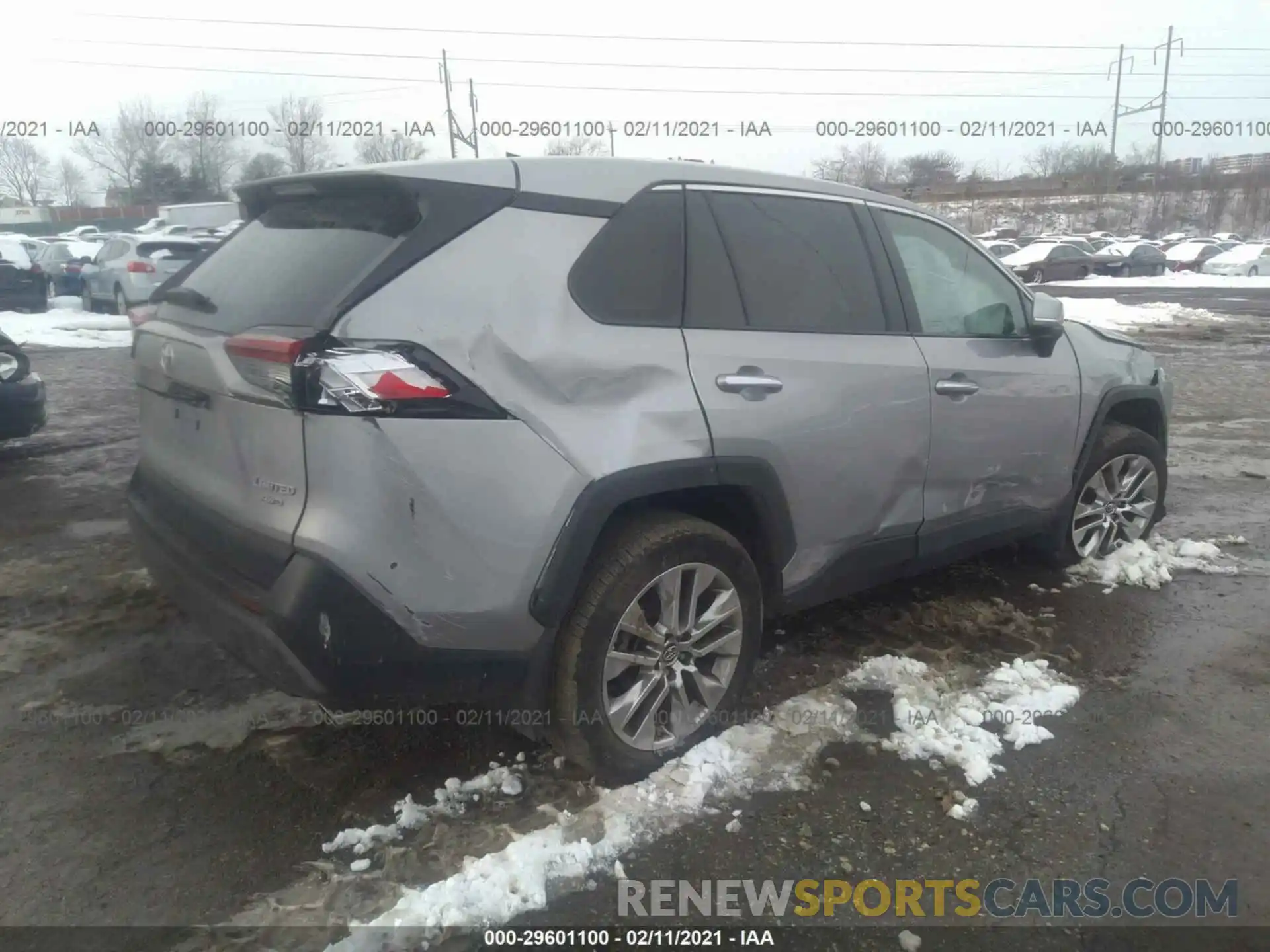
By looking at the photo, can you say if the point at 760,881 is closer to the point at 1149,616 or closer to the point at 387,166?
the point at 387,166

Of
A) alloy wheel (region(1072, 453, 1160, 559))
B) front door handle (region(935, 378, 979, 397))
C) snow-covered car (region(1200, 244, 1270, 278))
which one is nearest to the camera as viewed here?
front door handle (region(935, 378, 979, 397))

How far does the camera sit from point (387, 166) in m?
2.60

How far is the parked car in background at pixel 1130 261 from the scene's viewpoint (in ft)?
103

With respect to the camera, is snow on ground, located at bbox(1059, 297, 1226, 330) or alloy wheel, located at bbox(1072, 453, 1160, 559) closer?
alloy wheel, located at bbox(1072, 453, 1160, 559)

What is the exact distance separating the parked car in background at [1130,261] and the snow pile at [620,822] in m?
32.8

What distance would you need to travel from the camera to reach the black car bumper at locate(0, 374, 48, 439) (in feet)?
20.6

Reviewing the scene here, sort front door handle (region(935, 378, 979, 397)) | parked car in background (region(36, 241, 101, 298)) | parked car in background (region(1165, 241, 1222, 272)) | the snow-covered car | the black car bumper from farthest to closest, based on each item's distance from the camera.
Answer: parked car in background (region(1165, 241, 1222, 272)) → the snow-covered car → parked car in background (region(36, 241, 101, 298)) → the black car bumper → front door handle (region(935, 378, 979, 397))

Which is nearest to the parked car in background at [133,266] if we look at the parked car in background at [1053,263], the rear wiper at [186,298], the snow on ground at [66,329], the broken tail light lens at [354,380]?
the snow on ground at [66,329]

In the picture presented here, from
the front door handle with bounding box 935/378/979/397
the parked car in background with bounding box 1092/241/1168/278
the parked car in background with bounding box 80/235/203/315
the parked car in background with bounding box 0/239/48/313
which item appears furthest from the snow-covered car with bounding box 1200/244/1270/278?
the parked car in background with bounding box 0/239/48/313

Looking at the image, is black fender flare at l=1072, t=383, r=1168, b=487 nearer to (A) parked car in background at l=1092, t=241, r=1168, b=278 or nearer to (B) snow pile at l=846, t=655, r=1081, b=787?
(B) snow pile at l=846, t=655, r=1081, b=787

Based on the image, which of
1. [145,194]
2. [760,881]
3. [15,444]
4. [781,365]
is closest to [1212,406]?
[781,365]

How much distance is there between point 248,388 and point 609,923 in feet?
5.37

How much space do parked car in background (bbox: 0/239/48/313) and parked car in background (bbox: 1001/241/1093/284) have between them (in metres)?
26.9

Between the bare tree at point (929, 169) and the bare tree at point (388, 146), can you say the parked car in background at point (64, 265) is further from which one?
Result: the bare tree at point (929, 169)
